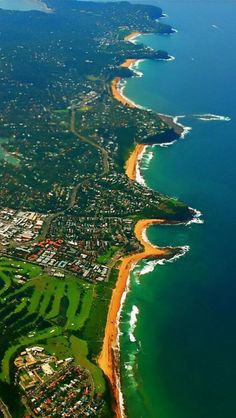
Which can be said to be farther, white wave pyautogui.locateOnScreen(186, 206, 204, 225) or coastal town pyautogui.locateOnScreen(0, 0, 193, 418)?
white wave pyautogui.locateOnScreen(186, 206, 204, 225)

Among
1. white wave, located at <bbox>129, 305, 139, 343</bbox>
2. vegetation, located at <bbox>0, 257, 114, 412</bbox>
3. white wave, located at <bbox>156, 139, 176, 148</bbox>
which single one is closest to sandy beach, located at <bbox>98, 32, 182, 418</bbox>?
vegetation, located at <bbox>0, 257, 114, 412</bbox>

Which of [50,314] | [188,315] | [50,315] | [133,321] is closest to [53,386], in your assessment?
[50,315]

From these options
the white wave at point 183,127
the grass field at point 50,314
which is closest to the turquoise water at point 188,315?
the grass field at point 50,314

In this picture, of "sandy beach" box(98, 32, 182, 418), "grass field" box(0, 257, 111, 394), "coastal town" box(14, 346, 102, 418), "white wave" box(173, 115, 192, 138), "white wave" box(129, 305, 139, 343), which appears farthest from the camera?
"white wave" box(173, 115, 192, 138)

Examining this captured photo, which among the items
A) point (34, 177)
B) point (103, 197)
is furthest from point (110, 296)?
point (34, 177)

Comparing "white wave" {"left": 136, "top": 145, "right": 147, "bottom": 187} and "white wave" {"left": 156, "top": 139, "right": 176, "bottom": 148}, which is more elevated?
A: "white wave" {"left": 156, "top": 139, "right": 176, "bottom": 148}

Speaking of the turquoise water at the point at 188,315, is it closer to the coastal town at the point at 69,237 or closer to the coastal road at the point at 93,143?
the coastal town at the point at 69,237

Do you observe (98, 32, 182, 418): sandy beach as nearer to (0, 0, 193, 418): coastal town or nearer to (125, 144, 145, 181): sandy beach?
(0, 0, 193, 418): coastal town
